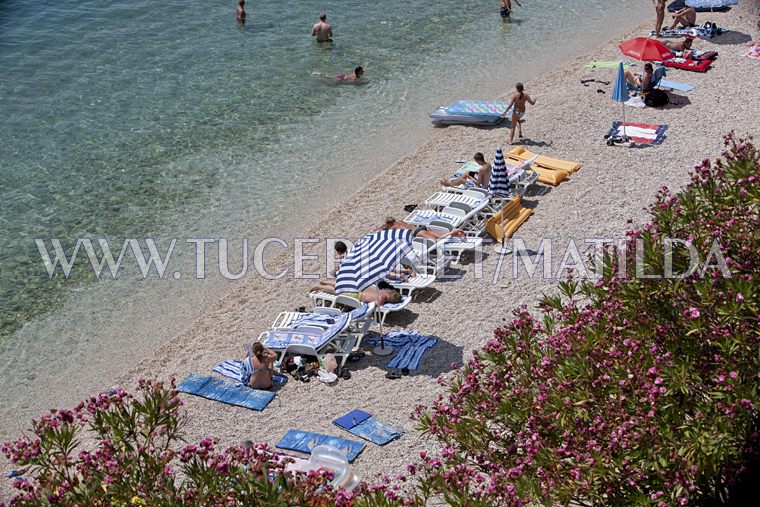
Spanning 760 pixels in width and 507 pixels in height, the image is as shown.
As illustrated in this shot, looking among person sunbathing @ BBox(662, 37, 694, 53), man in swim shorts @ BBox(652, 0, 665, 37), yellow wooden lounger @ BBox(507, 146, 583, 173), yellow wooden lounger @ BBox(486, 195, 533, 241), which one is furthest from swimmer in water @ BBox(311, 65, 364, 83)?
yellow wooden lounger @ BBox(486, 195, 533, 241)

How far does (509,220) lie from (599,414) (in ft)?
28.0

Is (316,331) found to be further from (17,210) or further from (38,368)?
(17,210)

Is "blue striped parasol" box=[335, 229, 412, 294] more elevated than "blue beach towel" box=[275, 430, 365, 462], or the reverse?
"blue striped parasol" box=[335, 229, 412, 294]

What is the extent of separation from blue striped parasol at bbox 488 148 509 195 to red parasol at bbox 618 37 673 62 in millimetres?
5411

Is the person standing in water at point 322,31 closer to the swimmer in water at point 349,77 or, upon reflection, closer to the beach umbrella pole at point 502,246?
the swimmer in water at point 349,77

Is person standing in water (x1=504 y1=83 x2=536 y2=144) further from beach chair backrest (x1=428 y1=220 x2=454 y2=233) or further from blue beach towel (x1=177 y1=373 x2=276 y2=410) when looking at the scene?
blue beach towel (x1=177 y1=373 x2=276 y2=410)

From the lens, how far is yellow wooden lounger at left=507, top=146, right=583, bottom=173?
54.9 ft

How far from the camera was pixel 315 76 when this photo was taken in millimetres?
23500

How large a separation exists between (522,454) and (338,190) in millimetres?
11493

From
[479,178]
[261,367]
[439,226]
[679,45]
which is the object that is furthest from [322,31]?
[261,367]

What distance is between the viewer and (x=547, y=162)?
55.6 ft

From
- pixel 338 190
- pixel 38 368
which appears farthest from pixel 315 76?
pixel 38 368

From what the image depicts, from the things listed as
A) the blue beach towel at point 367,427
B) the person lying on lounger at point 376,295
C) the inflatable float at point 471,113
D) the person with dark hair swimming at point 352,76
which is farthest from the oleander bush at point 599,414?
the person with dark hair swimming at point 352,76

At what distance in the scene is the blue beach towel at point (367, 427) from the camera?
10141mm
